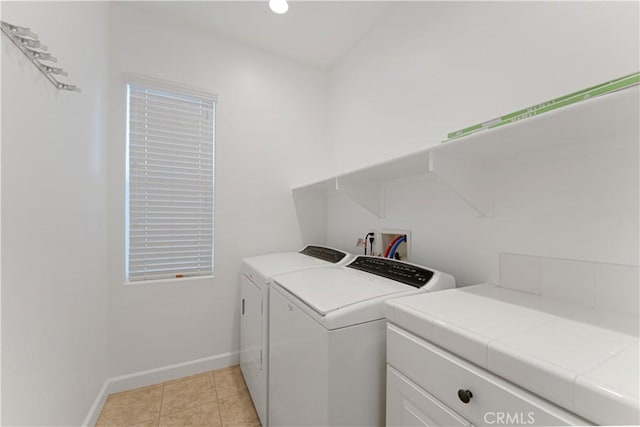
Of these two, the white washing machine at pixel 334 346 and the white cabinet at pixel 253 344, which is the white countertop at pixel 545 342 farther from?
the white cabinet at pixel 253 344

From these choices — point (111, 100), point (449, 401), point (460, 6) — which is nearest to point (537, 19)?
point (460, 6)

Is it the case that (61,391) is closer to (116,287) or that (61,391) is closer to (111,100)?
(116,287)

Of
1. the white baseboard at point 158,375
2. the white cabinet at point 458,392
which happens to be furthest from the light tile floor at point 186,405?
the white cabinet at point 458,392

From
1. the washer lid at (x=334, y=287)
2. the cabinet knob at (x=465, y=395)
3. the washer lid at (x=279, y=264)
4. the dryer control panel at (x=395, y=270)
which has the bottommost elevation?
the cabinet knob at (x=465, y=395)

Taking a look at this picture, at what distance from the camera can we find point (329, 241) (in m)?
2.68

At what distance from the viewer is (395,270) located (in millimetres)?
1447

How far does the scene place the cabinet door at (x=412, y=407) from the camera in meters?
0.77

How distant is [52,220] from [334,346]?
1.31 meters

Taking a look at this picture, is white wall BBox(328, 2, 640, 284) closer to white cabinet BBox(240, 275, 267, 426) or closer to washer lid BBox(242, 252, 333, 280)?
washer lid BBox(242, 252, 333, 280)

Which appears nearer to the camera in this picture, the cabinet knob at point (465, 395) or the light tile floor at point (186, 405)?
the cabinet knob at point (465, 395)

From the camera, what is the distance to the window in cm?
199

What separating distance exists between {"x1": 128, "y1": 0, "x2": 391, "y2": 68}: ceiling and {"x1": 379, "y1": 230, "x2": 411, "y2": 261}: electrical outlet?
1680 mm

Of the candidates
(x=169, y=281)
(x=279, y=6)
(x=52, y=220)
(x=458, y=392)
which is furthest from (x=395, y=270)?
(x=279, y=6)

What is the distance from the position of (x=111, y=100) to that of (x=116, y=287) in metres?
1.37
